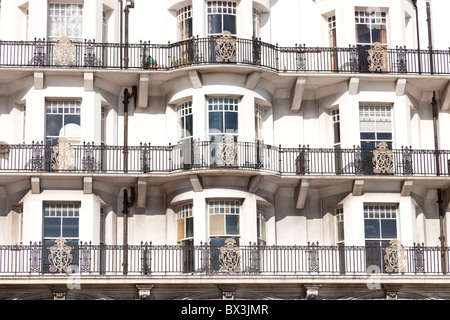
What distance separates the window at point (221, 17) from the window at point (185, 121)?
2.64 m

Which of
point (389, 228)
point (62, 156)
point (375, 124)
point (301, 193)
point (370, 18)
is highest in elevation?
point (370, 18)

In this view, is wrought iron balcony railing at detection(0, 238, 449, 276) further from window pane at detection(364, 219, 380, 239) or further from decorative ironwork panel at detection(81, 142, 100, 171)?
decorative ironwork panel at detection(81, 142, 100, 171)

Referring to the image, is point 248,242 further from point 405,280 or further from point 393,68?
point 393,68

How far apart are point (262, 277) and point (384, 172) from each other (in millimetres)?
5682

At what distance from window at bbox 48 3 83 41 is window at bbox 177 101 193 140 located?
13.8ft

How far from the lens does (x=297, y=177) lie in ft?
130

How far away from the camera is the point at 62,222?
3938cm

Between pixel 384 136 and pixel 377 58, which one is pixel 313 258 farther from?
pixel 377 58

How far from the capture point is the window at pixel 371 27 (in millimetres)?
41938

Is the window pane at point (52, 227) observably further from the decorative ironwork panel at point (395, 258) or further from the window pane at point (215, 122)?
the decorative ironwork panel at point (395, 258)

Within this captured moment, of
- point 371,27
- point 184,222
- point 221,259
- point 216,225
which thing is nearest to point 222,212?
point 216,225

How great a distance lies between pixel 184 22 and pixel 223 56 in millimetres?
2400
